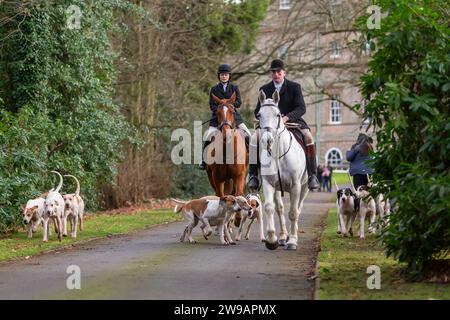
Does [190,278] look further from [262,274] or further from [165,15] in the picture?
[165,15]

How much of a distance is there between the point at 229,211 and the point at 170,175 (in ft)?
77.3

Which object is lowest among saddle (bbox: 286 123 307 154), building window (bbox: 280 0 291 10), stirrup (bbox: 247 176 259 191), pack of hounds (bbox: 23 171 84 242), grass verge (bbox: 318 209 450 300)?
grass verge (bbox: 318 209 450 300)

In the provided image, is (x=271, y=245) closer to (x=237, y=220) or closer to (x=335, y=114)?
(x=237, y=220)

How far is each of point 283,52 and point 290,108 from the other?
22524 mm

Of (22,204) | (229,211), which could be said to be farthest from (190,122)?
(229,211)

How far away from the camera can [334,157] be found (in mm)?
79625

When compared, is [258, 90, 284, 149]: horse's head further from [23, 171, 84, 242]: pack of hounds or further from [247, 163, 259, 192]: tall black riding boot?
[23, 171, 84, 242]: pack of hounds

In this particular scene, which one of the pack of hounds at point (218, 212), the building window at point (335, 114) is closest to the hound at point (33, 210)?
the pack of hounds at point (218, 212)

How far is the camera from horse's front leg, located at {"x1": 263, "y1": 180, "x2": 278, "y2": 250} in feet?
52.1

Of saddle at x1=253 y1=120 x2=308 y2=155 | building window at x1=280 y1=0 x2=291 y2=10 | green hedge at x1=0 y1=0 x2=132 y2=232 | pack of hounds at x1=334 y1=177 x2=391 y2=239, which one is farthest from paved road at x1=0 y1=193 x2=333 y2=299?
building window at x1=280 y1=0 x2=291 y2=10

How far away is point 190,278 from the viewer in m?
12.0

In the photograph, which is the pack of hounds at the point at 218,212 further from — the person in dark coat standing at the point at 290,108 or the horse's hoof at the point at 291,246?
the horse's hoof at the point at 291,246

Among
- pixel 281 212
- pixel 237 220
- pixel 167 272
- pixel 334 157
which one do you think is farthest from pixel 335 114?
pixel 167 272

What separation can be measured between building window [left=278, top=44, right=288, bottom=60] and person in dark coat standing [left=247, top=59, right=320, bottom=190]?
20.9 metres
